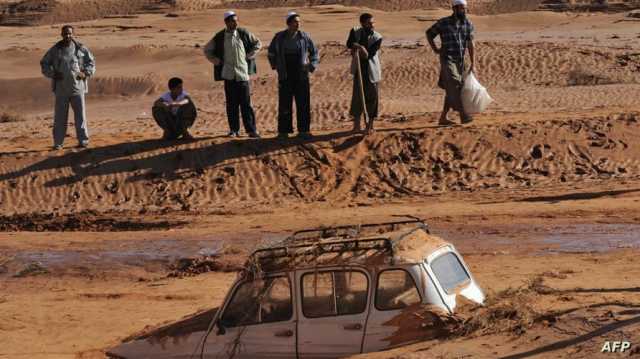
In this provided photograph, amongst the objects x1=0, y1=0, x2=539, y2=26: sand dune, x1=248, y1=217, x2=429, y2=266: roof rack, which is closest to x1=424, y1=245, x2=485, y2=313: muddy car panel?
x1=248, y1=217, x2=429, y2=266: roof rack

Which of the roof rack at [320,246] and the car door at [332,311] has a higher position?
the roof rack at [320,246]

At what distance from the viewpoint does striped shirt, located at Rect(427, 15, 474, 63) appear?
18.2 meters

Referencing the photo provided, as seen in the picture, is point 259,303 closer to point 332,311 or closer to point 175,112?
point 332,311

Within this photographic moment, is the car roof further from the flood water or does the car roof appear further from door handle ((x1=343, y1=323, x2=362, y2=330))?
the flood water

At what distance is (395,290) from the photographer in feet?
30.0

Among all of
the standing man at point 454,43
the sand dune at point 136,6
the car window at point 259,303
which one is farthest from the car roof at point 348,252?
the sand dune at point 136,6

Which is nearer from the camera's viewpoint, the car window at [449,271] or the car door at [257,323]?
the car window at [449,271]

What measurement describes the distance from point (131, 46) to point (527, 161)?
20458 mm

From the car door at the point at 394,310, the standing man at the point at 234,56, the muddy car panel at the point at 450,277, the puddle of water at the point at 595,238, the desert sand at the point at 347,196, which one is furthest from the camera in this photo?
the standing man at the point at 234,56

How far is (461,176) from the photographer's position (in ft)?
59.6

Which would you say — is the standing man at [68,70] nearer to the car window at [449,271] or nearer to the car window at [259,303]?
the car window at [259,303]

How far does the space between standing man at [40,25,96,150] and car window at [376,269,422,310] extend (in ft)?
35.0

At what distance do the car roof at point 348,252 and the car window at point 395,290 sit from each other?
91mm

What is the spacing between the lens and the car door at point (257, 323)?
30.9ft
